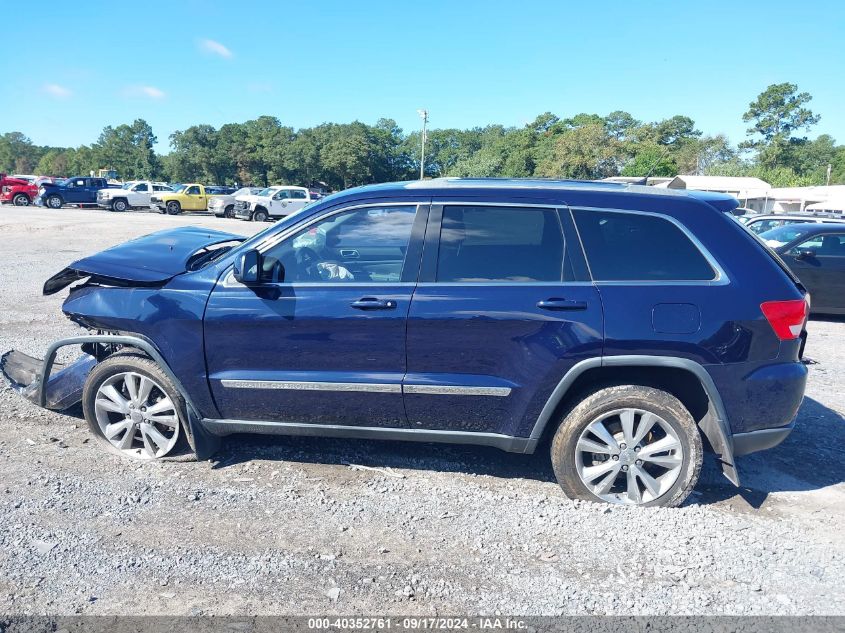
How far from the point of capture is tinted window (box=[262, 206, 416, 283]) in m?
3.79

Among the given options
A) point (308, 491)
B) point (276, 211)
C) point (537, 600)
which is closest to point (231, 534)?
point (308, 491)

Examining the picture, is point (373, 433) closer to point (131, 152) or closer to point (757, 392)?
point (757, 392)

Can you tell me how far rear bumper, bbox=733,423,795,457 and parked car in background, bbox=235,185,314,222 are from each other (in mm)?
29005

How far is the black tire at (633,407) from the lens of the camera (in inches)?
139

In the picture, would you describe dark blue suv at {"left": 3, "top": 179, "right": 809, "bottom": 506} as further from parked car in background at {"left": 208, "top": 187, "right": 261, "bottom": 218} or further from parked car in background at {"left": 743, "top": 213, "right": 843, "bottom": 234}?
parked car in background at {"left": 208, "top": 187, "right": 261, "bottom": 218}

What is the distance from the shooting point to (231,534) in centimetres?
338

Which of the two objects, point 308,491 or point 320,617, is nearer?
point 320,617

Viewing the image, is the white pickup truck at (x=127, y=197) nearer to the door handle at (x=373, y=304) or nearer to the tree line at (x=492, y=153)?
the tree line at (x=492, y=153)

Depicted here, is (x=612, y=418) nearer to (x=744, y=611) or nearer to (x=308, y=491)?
(x=744, y=611)

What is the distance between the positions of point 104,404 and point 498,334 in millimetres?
2781

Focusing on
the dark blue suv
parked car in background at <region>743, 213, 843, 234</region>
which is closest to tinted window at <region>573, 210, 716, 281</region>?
the dark blue suv

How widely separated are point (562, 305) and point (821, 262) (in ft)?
25.8

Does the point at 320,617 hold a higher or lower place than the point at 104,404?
lower

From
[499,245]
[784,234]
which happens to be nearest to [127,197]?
[784,234]
